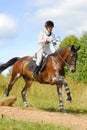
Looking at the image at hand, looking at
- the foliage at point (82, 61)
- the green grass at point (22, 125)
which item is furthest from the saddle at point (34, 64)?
the foliage at point (82, 61)

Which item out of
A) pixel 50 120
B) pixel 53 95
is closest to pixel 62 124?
pixel 50 120

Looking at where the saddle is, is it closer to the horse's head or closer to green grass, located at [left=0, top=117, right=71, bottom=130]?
the horse's head

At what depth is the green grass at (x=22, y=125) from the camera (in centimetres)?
1218

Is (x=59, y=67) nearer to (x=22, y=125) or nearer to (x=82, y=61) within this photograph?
(x=22, y=125)

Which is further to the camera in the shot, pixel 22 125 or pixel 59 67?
pixel 59 67

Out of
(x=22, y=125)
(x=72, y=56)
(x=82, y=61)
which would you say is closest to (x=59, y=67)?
(x=72, y=56)

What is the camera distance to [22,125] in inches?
493

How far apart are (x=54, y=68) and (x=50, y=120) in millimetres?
3226

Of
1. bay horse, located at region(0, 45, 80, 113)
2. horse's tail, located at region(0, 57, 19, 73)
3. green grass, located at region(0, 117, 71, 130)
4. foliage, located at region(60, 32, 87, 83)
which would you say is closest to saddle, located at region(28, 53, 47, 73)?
bay horse, located at region(0, 45, 80, 113)

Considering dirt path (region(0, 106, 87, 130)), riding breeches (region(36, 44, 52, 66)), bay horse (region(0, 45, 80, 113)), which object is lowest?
dirt path (region(0, 106, 87, 130))

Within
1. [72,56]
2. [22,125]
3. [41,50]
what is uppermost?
[41,50]

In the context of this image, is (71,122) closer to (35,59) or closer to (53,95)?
(35,59)

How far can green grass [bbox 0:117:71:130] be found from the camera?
12.2 meters

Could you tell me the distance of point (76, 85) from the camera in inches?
1098
